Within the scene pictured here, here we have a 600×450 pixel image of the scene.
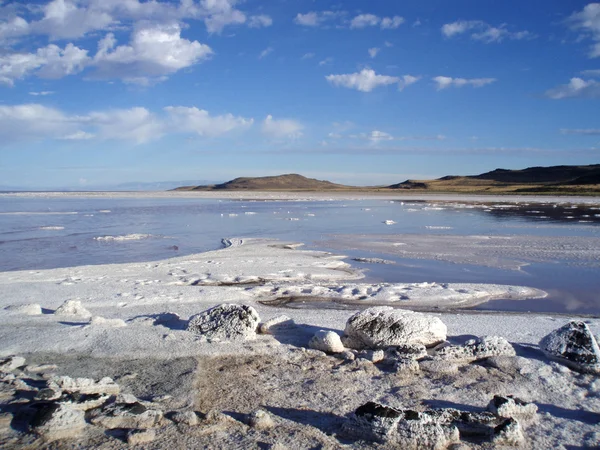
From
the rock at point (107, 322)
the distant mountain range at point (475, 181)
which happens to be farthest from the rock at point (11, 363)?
the distant mountain range at point (475, 181)

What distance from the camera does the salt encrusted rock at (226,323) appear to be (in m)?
5.05

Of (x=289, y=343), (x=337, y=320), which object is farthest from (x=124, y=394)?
(x=337, y=320)

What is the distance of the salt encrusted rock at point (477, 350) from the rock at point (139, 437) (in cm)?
259

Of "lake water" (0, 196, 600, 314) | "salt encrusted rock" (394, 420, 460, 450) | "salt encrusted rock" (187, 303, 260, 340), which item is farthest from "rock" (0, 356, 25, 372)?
"lake water" (0, 196, 600, 314)

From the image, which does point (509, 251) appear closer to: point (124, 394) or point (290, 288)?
point (290, 288)

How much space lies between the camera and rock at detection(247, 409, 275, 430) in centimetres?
326

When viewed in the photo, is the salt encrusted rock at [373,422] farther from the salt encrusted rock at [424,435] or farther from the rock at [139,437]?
the rock at [139,437]

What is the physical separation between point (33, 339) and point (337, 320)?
3.28 metres

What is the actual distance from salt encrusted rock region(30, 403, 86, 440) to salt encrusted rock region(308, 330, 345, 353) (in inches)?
86.1

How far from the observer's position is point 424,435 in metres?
3.07

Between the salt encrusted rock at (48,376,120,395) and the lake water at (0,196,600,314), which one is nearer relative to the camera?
Result: the salt encrusted rock at (48,376,120,395)

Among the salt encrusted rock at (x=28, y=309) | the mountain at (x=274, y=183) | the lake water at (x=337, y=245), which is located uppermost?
the mountain at (x=274, y=183)

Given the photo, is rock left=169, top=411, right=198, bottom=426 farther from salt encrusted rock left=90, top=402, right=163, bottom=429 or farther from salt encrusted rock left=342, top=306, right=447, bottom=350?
salt encrusted rock left=342, top=306, right=447, bottom=350

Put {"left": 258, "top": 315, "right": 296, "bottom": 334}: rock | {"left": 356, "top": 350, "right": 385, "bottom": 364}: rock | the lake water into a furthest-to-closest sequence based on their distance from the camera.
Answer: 1. the lake water
2. {"left": 258, "top": 315, "right": 296, "bottom": 334}: rock
3. {"left": 356, "top": 350, "right": 385, "bottom": 364}: rock
